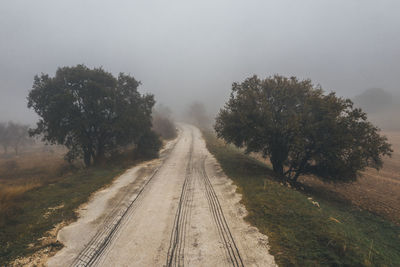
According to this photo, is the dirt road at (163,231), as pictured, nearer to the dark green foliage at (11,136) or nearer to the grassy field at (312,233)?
the grassy field at (312,233)

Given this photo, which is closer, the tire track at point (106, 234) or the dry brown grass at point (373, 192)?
the tire track at point (106, 234)

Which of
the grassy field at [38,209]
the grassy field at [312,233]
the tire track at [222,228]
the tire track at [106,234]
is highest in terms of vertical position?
the grassy field at [312,233]

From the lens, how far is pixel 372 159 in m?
15.5

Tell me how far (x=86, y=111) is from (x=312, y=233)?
23.2m

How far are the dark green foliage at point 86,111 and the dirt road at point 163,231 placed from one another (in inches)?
412

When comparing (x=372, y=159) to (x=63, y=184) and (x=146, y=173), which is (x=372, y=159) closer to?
(x=146, y=173)

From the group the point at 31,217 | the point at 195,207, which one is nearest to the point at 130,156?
the point at 31,217

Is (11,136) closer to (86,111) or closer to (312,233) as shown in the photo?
(86,111)

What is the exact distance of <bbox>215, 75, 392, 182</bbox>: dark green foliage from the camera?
47.0ft

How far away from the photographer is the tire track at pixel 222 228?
20.1 ft

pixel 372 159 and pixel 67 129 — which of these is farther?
pixel 67 129

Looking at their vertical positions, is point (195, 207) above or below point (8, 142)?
above

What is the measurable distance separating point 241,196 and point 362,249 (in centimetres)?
567

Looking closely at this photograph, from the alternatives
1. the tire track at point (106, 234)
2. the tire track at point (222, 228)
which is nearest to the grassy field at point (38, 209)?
the tire track at point (106, 234)
